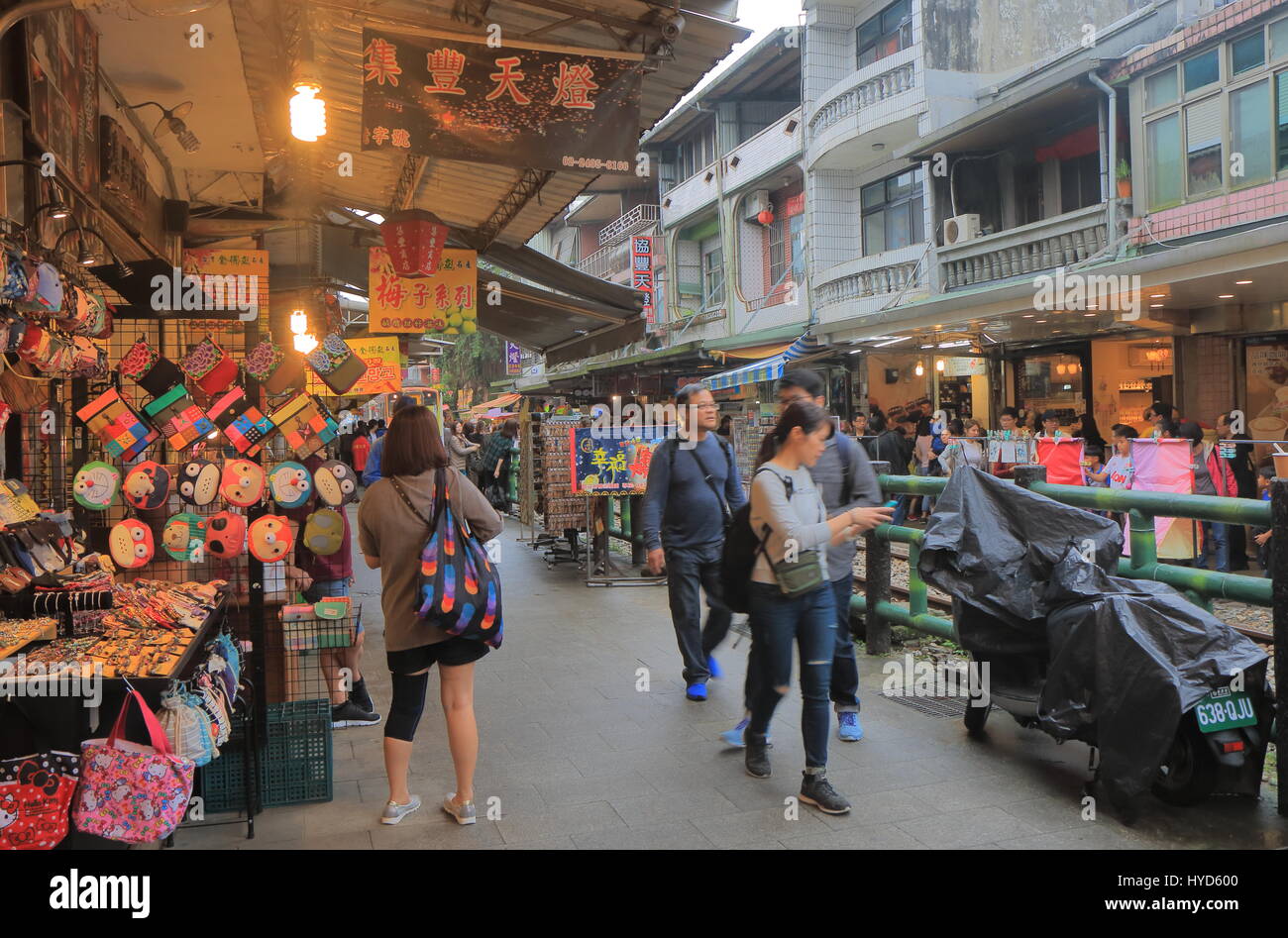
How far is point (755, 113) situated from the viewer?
88.8 feet

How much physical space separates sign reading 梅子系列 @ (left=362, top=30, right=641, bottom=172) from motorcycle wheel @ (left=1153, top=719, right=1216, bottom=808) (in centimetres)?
448

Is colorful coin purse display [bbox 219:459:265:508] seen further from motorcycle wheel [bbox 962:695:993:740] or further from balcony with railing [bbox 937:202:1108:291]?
balcony with railing [bbox 937:202:1108:291]

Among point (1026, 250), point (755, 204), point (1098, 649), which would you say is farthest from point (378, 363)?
point (755, 204)

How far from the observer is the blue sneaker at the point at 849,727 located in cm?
525

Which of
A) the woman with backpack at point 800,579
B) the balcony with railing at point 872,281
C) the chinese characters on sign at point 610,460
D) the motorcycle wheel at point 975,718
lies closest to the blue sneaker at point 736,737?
the woman with backpack at point 800,579

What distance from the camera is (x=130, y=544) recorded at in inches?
180

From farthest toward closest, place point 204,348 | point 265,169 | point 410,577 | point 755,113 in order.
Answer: point 755,113 → point 265,169 → point 204,348 → point 410,577

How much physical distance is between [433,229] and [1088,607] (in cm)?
721

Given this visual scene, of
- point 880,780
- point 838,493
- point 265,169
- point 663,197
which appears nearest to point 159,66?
point 265,169

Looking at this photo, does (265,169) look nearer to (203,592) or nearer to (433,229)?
(433,229)

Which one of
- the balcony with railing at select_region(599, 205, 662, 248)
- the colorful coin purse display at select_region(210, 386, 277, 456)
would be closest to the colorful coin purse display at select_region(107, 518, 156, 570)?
the colorful coin purse display at select_region(210, 386, 277, 456)

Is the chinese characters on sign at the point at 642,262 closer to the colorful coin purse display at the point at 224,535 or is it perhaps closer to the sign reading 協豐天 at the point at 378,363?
the sign reading 協豐天 at the point at 378,363

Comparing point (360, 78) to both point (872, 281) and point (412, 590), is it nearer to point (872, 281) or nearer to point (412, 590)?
point (412, 590)

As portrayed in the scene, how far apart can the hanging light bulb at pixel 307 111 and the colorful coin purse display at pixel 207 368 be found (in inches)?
65.3
